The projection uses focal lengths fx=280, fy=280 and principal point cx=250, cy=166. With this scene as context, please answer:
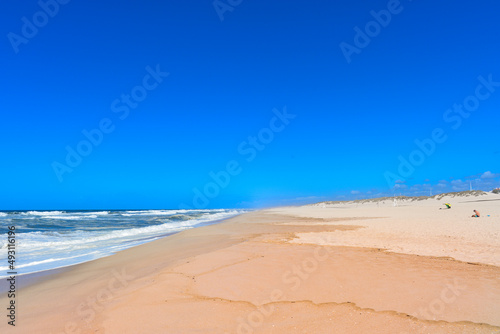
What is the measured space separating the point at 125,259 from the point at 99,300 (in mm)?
5043

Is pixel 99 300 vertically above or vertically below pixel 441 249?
below

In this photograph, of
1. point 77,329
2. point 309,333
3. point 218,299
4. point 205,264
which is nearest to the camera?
point 309,333

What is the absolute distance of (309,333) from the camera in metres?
3.88

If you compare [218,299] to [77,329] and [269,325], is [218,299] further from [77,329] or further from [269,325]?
[77,329]

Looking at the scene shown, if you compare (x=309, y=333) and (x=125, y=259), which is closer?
(x=309, y=333)

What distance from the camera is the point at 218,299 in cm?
512

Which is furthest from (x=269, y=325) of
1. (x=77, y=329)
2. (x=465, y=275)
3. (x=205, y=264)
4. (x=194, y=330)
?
(x=465, y=275)

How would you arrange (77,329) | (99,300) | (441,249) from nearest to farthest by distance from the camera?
(77,329) < (99,300) < (441,249)

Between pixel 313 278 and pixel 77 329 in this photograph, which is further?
pixel 313 278

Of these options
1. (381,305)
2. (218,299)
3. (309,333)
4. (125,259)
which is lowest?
(309,333)

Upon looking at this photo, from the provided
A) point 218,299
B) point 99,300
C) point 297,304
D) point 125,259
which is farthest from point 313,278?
point 125,259

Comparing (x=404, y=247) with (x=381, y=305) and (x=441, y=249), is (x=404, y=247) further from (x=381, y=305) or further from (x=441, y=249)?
(x=381, y=305)

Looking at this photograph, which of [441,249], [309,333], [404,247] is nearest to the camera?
[309,333]

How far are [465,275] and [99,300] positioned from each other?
25.0 ft
